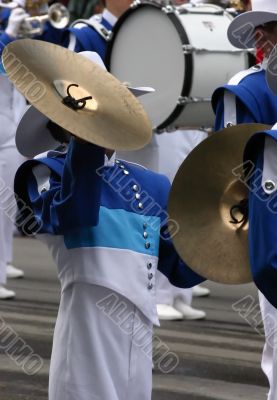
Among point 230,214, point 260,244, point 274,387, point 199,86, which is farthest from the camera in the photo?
point 199,86

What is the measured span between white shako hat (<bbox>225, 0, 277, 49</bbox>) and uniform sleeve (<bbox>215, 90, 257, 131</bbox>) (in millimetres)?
262

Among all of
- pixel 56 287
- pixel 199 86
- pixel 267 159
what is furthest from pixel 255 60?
pixel 267 159

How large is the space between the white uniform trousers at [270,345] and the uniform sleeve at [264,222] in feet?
4.13

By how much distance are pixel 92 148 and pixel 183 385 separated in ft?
8.90

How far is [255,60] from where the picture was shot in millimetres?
7508

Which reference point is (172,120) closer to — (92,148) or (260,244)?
(92,148)

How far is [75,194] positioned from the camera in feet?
13.1

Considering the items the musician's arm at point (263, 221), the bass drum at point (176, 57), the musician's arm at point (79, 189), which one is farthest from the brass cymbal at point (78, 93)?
the bass drum at point (176, 57)

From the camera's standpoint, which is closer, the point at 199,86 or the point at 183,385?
the point at 183,385

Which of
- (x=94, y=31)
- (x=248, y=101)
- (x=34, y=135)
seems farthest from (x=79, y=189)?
(x=94, y=31)

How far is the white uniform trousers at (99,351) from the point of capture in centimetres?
416

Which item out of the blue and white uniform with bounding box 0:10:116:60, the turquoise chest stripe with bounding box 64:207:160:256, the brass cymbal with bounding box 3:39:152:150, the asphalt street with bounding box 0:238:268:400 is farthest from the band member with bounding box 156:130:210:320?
the brass cymbal with bounding box 3:39:152:150

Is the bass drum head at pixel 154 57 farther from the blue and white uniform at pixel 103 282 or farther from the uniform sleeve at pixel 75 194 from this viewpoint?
the uniform sleeve at pixel 75 194

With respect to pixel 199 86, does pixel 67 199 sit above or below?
above
